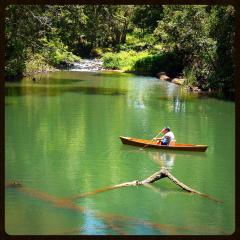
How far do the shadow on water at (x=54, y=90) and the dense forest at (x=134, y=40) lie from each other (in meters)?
0.98

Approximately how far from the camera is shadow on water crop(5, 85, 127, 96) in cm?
2422

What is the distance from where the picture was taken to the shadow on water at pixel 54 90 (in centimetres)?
2422

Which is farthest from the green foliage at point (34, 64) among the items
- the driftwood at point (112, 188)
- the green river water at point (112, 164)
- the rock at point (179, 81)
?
the driftwood at point (112, 188)

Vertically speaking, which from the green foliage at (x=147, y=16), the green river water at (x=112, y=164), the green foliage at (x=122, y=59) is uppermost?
the green foliage at (x=147, y=16)

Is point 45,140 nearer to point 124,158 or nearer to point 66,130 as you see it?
point 66,130

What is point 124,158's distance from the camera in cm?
1276

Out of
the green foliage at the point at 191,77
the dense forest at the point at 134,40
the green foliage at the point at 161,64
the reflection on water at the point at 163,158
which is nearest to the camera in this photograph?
the reflection on water at the point at 163,158

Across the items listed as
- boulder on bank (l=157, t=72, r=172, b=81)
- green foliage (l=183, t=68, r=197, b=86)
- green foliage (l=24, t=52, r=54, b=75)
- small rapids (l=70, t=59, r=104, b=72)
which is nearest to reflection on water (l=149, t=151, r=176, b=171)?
green foliage (l=183, t=68, r=197, b=86)

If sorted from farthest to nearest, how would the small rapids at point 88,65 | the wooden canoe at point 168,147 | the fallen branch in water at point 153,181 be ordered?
the small rapids at point 88,65 < the wooden canoe at point 168,147 < the fallen branch in water at point 153,181

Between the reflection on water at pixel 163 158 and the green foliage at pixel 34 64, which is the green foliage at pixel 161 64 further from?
the reflection on water at pixel 163 158

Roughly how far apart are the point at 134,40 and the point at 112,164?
109 feet

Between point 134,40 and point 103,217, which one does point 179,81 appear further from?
point 103,217
